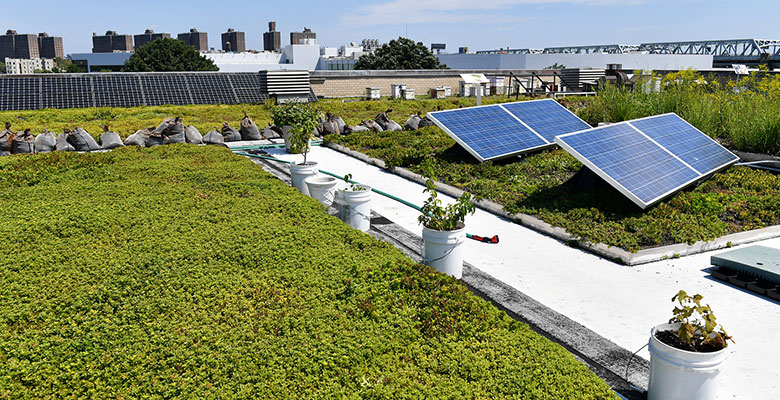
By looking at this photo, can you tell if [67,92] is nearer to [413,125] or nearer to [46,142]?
[46,142]

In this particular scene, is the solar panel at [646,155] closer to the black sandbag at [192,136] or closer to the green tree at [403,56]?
the black sandbag at [192,136]

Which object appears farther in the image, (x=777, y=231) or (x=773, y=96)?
(x=773, y=96)

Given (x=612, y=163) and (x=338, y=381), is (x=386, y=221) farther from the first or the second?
(x=338, y=381)

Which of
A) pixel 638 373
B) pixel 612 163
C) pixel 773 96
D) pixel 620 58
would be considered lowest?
pixel 638 373

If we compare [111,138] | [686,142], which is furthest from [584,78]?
[111,138]

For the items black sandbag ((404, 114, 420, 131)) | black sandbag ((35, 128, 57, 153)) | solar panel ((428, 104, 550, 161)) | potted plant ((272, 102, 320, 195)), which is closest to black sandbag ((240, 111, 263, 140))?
potted plant ((272, 102, 320, 195))

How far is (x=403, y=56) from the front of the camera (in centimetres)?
5872

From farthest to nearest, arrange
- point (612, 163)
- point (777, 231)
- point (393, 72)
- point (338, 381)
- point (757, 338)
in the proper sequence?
1. point (393, 72)
2. point (612, 163)
3. point (777, 231)
4. point (757, 338)
5. point (338, 381)

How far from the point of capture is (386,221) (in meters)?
8.91

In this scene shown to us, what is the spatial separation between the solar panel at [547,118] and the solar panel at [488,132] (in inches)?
12.8

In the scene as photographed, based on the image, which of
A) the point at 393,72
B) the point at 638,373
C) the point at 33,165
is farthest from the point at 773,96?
the point at 393,72

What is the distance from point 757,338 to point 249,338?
4625 mm

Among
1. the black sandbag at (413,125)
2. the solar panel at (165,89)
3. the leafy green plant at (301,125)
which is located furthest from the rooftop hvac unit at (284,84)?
the leafy green plant at (301,125)

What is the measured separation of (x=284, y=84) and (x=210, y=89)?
383 centimetres
